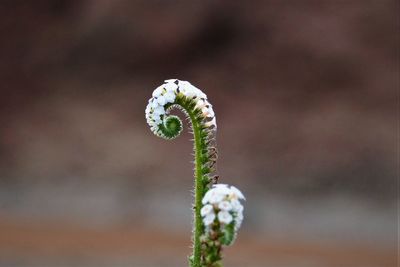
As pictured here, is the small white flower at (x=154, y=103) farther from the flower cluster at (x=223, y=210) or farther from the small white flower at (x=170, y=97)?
the flower cluster at (x=223, y=210)

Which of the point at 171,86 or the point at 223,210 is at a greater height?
the point at 171,86

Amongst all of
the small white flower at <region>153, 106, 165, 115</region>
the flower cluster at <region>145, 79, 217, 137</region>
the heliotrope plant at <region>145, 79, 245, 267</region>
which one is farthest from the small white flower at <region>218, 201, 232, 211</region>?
the small white flower at <region>153, 106, 165, 115</region>

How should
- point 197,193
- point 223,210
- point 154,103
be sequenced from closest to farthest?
point 223,210, point 197,193, point 154,103

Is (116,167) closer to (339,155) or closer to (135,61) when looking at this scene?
(135,61)

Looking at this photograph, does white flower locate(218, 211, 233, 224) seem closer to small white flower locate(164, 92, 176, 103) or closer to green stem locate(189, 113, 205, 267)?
green stem locate(189, 113, 205, 267)

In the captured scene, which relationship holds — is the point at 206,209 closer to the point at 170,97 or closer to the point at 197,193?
the point at 197,193

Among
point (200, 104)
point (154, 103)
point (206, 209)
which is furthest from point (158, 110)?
point (206, 209)

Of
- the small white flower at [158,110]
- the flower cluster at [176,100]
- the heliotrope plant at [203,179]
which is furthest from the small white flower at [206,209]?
the small white flower at [158,110]
